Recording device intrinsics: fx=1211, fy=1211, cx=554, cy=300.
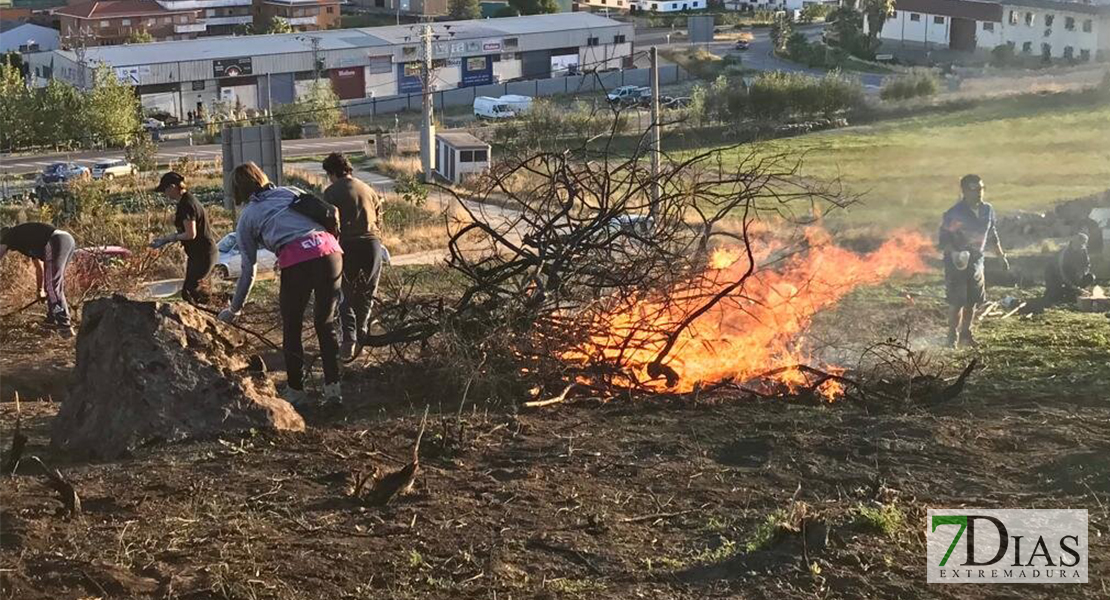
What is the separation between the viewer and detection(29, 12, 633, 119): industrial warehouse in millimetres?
55812

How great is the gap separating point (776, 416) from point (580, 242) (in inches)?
64.2

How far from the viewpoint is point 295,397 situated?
22.4 ft

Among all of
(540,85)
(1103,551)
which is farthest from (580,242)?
(540,85)

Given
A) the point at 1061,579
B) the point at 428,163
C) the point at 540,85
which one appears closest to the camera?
the point at 1061,579

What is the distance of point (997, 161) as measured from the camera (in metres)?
19.4

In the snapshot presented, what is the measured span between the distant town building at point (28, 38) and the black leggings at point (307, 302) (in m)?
70.0

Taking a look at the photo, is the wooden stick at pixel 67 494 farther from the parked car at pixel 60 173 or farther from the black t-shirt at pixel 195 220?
the parked car at pixel 60 173

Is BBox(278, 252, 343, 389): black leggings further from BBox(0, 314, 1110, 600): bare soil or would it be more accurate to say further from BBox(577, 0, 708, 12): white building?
BBox(577, 0, 708, 12): white building

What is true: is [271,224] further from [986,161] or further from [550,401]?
[986,161]

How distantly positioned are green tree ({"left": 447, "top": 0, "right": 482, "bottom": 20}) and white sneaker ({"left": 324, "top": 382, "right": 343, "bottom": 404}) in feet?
A: 244

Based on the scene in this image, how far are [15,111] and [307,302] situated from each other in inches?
1731

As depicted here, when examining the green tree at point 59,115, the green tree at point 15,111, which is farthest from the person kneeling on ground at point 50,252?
the green tree at point 59,115

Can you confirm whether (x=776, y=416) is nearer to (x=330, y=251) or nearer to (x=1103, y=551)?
(x=1103, y=551)

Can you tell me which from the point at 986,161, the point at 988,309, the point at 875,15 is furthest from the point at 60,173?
the point at 875,15
